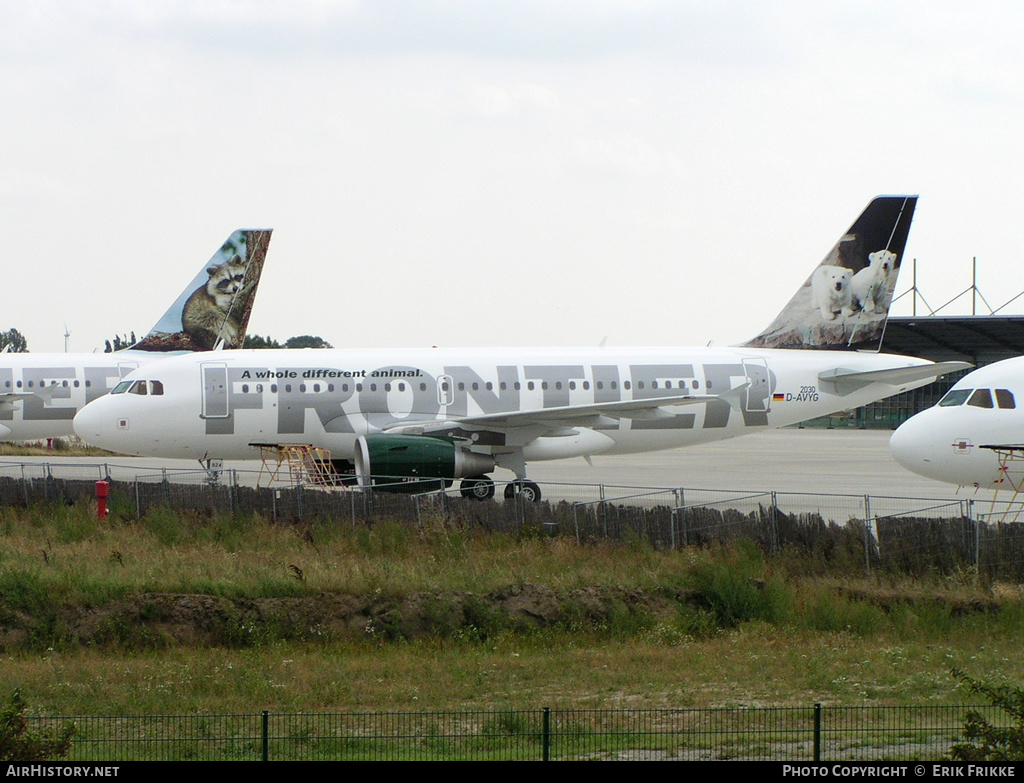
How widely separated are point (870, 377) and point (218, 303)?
1099 inches

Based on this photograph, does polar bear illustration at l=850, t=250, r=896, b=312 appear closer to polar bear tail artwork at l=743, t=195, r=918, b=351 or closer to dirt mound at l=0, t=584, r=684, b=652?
polar bear tail artwork at l=743, t=195, r=918, b=351

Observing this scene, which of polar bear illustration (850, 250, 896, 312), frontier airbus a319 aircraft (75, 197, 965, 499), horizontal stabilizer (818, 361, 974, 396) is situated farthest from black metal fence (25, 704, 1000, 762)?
polar bear illustration (850, 250, 896, 312)

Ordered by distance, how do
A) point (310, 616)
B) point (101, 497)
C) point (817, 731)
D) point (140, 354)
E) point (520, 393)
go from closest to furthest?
point (817, 731)
point (310, 616)
point (101, 497)
point (520, 393)
point (140, 354)

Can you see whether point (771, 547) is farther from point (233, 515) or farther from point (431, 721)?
point (233, 515)

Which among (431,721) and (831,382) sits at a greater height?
(831,382)

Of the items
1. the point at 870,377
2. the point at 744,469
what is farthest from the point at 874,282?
the point at 744,469

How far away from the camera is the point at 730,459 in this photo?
4716cm

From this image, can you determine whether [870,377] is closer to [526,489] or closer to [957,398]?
[526,489]

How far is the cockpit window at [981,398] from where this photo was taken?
21688 mm

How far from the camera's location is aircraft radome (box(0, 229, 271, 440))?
4175 centimetres

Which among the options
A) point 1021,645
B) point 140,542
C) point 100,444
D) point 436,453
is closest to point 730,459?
point 436,453

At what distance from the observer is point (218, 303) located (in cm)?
4956

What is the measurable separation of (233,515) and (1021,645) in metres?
16.2

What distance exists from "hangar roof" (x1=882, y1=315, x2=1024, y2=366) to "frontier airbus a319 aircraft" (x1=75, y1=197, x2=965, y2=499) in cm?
3416
